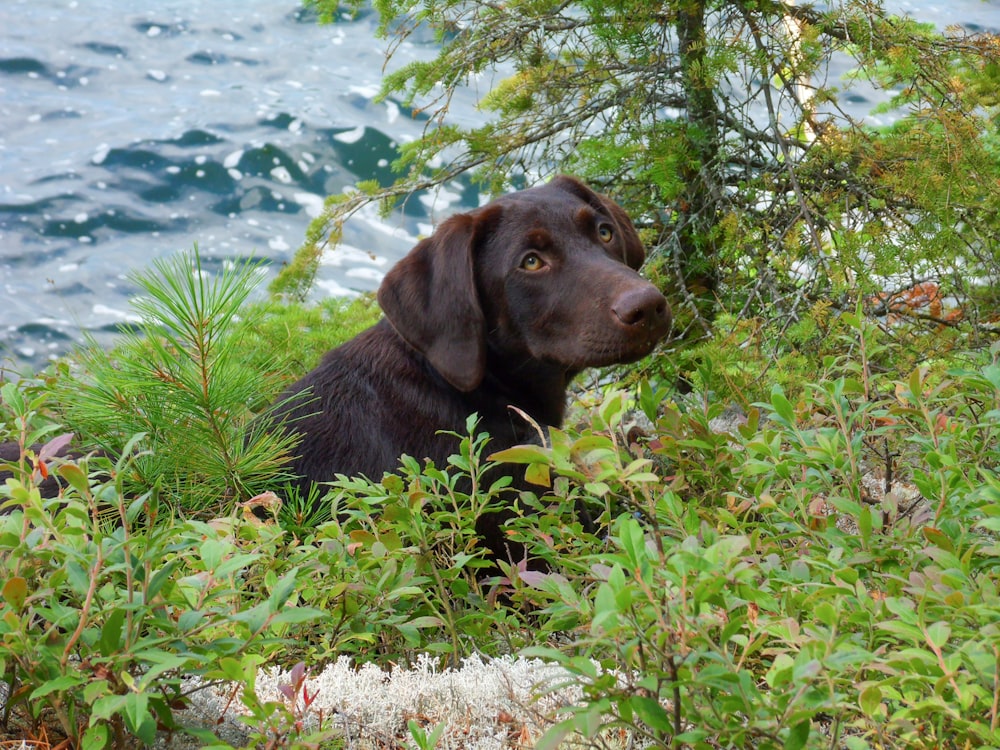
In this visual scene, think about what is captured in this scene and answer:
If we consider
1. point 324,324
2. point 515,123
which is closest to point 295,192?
point 324,324

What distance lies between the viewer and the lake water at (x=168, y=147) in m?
9.95

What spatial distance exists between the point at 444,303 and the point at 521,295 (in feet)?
0.90

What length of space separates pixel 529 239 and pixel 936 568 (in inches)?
84.6

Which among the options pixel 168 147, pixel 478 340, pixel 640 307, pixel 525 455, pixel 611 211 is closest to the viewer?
pixel 525 455

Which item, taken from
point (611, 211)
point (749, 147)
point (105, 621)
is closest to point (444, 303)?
point (611, 211)

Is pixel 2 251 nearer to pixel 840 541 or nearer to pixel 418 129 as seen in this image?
pixel 418 129

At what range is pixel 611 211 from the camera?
3.99 metres

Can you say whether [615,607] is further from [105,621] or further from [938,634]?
[105,621]

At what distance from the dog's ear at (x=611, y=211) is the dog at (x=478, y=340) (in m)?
0.22

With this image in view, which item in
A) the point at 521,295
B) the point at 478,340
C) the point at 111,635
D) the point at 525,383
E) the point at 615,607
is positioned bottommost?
the point at 525,383

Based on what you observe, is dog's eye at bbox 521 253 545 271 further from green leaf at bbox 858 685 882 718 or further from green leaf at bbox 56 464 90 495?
green leaf at bbox 858 685 882 718

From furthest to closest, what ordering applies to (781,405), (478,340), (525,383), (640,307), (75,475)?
1. (525,383)
2. (478,340)
3. (640,307)
4. (781,405)
5. (75,475)

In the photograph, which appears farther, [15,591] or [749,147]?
[749,147]

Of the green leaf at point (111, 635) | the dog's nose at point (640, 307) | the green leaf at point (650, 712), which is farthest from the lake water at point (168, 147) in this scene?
the green leaf at point (650, 712)
